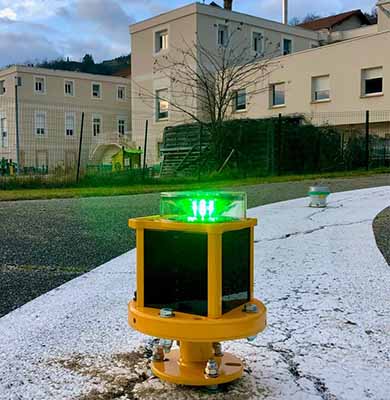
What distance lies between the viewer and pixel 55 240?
15.1 ft

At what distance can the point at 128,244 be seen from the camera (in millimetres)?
4512

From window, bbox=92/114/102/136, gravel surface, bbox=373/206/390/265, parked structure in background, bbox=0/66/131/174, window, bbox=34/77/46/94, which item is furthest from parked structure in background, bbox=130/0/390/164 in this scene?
gravel surface, bbox=373/206/390/265

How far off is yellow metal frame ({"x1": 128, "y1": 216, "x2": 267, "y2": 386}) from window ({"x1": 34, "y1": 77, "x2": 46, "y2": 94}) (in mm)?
43386

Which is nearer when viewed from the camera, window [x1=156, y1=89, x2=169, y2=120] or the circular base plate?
the circular base plate

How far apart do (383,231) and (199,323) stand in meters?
3.86

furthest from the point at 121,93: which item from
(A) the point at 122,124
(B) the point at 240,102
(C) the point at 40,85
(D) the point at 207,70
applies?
(B) the point at 240,102

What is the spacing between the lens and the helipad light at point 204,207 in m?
1.69

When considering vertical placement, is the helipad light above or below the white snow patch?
above

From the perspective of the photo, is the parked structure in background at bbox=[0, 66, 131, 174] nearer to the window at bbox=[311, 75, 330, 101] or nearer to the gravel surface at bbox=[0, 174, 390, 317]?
the window at bbox=[311, 75, 330, 101]

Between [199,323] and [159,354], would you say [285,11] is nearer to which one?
[159,354]

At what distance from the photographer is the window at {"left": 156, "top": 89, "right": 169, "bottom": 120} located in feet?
99.1

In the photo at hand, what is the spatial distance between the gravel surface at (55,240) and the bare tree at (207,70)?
644 inches

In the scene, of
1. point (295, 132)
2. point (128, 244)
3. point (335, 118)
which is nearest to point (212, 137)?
point (295, 132)

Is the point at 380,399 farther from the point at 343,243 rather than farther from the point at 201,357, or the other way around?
the point at 343,243
